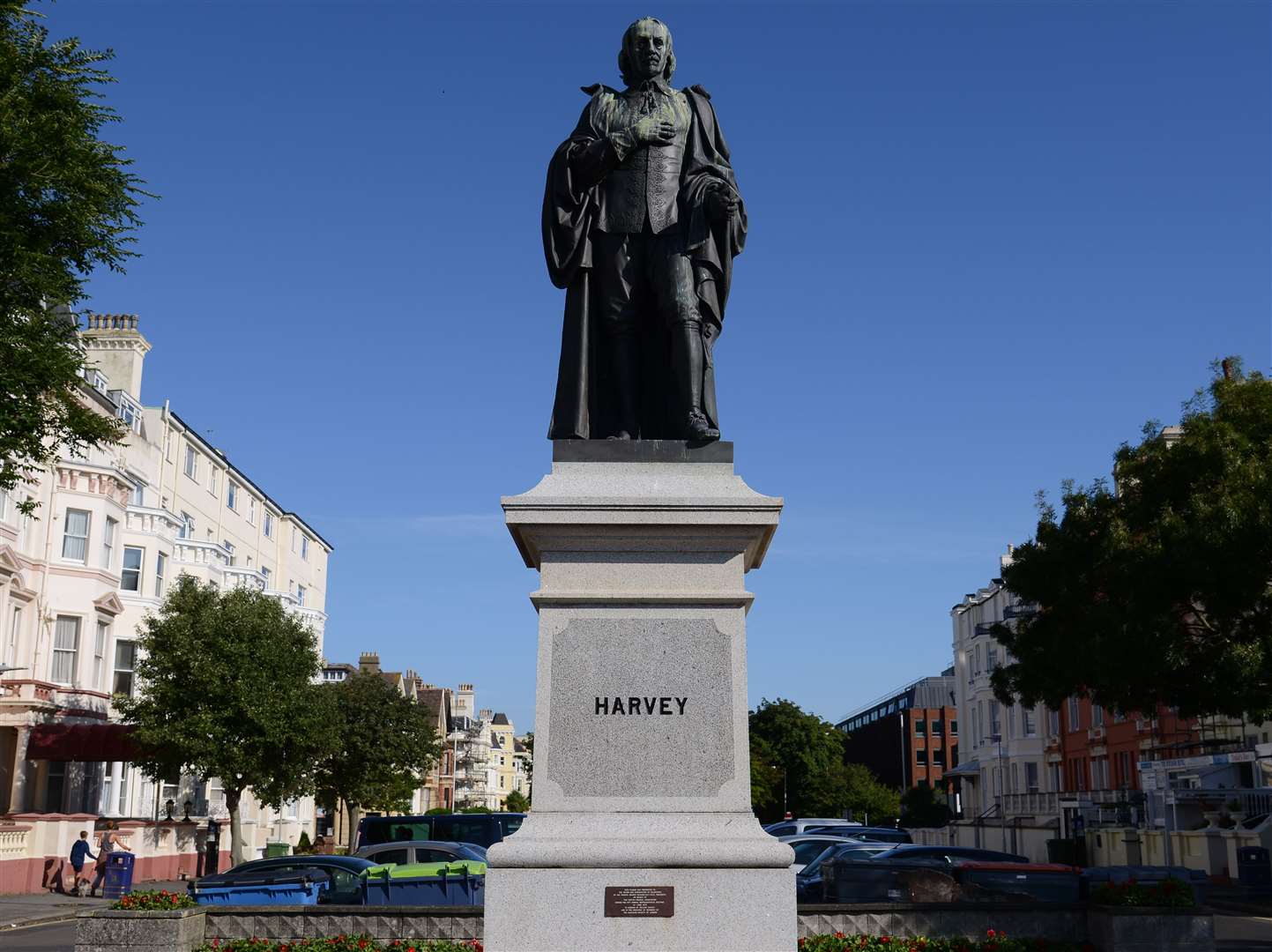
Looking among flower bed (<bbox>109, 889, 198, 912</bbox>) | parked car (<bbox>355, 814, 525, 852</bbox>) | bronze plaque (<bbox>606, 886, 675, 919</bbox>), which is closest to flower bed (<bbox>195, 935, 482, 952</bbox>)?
flower bed (<bbox>109, 889, 198, 912</bbox>)

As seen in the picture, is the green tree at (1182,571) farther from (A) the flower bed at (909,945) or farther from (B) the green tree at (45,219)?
(B) the green tree at (45,219)

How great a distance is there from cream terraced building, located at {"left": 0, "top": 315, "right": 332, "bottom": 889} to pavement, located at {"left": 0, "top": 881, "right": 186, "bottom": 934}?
1.32 meters

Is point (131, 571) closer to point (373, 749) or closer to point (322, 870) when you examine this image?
point (373, 749)

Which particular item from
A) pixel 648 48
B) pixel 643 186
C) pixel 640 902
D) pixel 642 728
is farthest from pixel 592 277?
pixel 640 902

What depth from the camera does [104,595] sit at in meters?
44.4

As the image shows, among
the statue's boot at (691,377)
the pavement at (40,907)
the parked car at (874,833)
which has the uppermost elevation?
the statue's boot at (691,377)

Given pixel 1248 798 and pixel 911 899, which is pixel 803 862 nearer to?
pixel 911 899

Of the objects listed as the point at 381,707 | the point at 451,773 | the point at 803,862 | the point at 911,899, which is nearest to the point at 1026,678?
the point at 803,862

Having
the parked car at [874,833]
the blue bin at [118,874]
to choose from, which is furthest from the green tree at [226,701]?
the parked car at [874,833]

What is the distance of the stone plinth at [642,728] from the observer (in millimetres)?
7293

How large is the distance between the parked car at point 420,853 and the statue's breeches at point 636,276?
Result: 63.9 ft

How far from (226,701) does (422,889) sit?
21.9 metres

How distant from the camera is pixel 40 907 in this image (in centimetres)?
3216

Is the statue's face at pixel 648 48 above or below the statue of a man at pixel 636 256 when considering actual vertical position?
above
